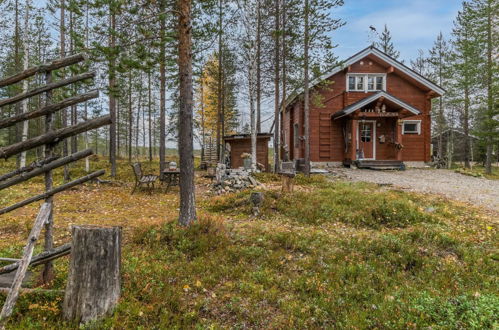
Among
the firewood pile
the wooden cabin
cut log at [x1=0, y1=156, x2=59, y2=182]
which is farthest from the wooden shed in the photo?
cut log at [x1=0, y1=156, x2=59, y2=182]

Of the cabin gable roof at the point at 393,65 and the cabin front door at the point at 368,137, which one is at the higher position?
the cabin gable roof at the point at 393,65

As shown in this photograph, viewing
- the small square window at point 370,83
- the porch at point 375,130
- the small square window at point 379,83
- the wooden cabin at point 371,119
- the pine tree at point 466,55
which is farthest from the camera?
the pine tree at point 466,55

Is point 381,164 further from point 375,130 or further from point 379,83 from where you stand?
point 379,83

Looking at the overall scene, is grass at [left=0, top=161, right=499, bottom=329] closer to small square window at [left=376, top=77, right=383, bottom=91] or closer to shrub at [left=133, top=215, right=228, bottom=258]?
shrub at [left=133, top=215, right=228, bottom=258]

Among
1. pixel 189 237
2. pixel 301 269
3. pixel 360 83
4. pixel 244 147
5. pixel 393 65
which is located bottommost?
pixel 301 269

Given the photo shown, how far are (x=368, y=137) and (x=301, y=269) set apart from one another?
16.6 metres

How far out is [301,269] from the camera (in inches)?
165

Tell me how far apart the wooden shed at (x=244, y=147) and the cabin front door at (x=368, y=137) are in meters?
6.51

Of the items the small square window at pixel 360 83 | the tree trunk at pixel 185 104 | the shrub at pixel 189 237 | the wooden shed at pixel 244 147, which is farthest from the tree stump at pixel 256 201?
the small square window at pixel 360 83

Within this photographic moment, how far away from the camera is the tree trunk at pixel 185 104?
5.58 metres

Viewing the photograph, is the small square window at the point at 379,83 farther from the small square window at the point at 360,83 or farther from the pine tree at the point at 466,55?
the pine tree at the point at 466,55

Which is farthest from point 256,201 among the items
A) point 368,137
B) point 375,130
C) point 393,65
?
point 393,65

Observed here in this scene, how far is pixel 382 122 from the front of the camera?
61.2ft

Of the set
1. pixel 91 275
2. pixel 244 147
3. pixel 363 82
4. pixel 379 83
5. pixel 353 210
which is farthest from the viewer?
pixel 379 83
